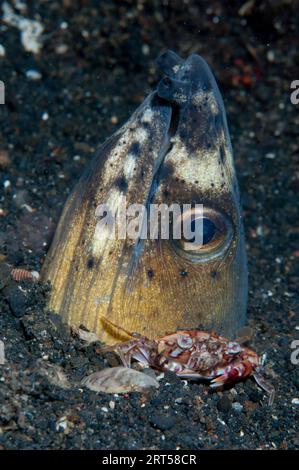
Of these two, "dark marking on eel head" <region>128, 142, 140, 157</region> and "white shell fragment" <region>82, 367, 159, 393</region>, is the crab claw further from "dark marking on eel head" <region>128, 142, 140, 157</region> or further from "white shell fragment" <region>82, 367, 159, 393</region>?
"dark marking on eel head" <region>128, 142, 140, 157</region>

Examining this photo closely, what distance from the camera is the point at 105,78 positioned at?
618 centimetres

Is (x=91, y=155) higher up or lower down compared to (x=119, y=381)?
higher up

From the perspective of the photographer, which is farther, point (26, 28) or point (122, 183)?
point (26, 28)

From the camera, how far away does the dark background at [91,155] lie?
305 centimetres

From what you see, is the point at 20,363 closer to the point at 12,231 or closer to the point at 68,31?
the point at 12,231

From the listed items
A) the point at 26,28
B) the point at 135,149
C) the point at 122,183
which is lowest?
the point at 122,183

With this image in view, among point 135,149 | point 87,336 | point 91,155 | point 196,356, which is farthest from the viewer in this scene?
point 91,155

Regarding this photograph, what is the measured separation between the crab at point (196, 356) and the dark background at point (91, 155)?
0.12 metres

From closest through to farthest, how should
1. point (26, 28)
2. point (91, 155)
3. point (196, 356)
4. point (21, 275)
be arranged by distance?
1. point (196, 356)
2. point (21, 275)
3. point (91, 155)
4. point (26, 28)

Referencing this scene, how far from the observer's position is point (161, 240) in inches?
129

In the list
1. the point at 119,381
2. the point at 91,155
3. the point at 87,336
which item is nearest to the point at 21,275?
the point at 87,336

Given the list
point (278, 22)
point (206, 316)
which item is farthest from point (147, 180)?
point (278, 22)

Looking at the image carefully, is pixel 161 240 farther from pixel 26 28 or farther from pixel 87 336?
pixel 26 28

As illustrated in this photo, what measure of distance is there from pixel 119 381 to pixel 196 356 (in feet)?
2.14
